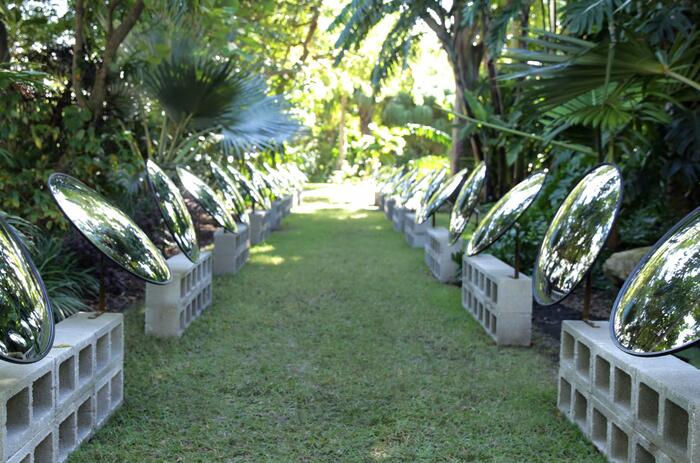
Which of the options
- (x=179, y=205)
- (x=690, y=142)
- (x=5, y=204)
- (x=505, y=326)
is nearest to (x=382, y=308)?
(x=505, y=326)

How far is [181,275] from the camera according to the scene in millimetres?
5445

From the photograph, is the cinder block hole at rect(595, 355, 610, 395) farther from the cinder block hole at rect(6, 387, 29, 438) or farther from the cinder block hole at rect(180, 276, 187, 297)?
the cinder block hole at rect(180, 276, 187, 297)

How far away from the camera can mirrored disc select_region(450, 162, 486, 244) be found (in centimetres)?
645

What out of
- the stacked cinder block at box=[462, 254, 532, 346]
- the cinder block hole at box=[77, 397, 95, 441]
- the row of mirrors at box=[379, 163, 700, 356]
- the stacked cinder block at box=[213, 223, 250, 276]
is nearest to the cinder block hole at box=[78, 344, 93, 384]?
the cinder block hole at box=[77, 397, 95, 441]

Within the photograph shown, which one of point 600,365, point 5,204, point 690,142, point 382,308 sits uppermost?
point 690,142

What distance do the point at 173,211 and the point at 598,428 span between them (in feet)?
10.1

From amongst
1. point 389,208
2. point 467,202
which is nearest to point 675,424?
point 467,202

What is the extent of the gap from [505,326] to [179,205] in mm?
2519

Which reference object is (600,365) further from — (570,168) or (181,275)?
(570,168)

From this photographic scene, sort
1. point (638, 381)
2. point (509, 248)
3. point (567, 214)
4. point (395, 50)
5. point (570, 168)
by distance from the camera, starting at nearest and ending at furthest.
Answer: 1. point (638, 381)
2. point (567, 214)
3. point (509, 248)
4. point (570, 168)
5. point (395, 50)

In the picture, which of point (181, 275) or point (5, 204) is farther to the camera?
point (5, 204)

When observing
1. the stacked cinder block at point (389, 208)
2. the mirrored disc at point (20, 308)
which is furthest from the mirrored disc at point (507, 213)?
the stacked cinder block at point (389, 208)

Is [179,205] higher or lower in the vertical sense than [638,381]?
higher

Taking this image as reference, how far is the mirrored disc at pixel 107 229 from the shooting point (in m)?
3.41
